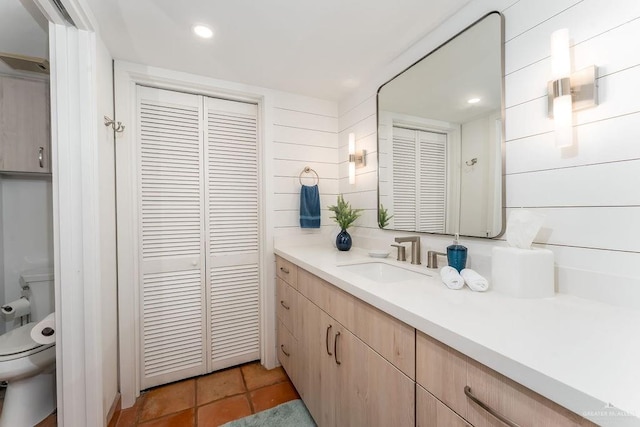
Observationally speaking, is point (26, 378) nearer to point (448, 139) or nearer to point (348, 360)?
point (348, 360)

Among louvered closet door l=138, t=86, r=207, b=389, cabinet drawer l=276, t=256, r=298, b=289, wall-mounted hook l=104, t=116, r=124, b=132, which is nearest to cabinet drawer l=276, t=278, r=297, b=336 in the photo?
cabinet drawer l=276, t=256, r=298, b=289

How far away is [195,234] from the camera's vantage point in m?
1.99

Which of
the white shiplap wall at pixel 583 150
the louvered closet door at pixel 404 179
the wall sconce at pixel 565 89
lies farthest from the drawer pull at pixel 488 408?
the louvered closet door at pixel 404 179

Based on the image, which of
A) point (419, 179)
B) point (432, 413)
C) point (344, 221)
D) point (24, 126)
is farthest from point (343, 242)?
point (24, 126)

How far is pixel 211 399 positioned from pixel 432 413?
1628mm

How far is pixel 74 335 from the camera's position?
1.26 m

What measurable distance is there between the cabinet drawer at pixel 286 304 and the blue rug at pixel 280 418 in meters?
0.44

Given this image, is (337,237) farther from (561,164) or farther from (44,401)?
(44,401)

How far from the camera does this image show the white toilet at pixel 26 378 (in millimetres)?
1384

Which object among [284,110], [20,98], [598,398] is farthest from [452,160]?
[20,98]

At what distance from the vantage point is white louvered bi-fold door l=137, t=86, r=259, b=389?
186cm

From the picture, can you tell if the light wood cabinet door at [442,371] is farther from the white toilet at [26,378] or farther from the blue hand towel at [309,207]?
the white toilet at [26,378]

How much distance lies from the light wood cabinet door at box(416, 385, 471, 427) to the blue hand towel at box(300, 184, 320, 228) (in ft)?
4.93

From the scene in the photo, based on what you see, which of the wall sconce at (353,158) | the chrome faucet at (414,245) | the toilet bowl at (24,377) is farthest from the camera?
the wall sconce at (353,158)
